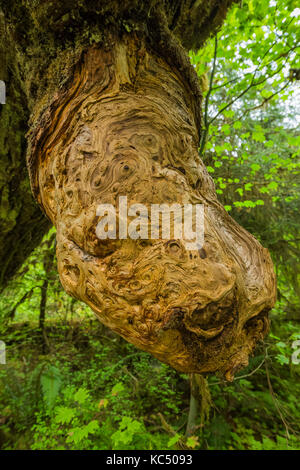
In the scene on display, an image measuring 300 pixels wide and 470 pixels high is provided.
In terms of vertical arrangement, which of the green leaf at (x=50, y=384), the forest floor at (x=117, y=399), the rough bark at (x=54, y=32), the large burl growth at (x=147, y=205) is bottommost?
the forest floor at (x=117, y=399)

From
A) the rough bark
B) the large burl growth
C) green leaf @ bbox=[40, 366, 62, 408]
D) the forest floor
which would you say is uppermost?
A: the rough bark

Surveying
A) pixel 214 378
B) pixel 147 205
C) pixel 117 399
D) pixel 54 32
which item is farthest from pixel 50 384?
pixel 54 32

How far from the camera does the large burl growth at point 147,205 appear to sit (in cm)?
77

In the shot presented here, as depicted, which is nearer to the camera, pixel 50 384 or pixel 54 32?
pixel 54 32

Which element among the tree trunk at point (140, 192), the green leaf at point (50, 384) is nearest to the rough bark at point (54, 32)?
the tree trunk at point (140, 192)

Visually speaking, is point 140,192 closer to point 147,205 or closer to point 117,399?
point 147,205

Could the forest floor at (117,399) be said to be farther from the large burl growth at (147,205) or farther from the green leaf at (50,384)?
the large burl growth at (147,205)

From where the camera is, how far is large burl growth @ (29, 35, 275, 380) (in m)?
0.77

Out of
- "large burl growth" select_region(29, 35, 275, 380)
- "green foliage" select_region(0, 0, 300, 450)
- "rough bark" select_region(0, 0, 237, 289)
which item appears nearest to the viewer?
"large burl growth" select_region(29, 35, 275, 380)

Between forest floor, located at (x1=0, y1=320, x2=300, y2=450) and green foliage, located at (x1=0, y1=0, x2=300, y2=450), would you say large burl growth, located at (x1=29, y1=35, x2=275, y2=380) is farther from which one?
forest floor, located at (x1=0, y1=320, x2=300, y2=450)

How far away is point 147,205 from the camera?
83 centimetres

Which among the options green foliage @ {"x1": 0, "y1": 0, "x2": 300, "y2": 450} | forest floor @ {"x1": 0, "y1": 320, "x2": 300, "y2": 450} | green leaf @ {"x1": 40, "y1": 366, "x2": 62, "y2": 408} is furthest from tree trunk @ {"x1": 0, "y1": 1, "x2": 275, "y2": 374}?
green leaf @ {"x1": 40, "y1": 366, "x2": 62, "y2": 408}

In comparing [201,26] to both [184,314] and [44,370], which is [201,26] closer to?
[184,314]

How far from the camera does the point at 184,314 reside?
0.74 metres
